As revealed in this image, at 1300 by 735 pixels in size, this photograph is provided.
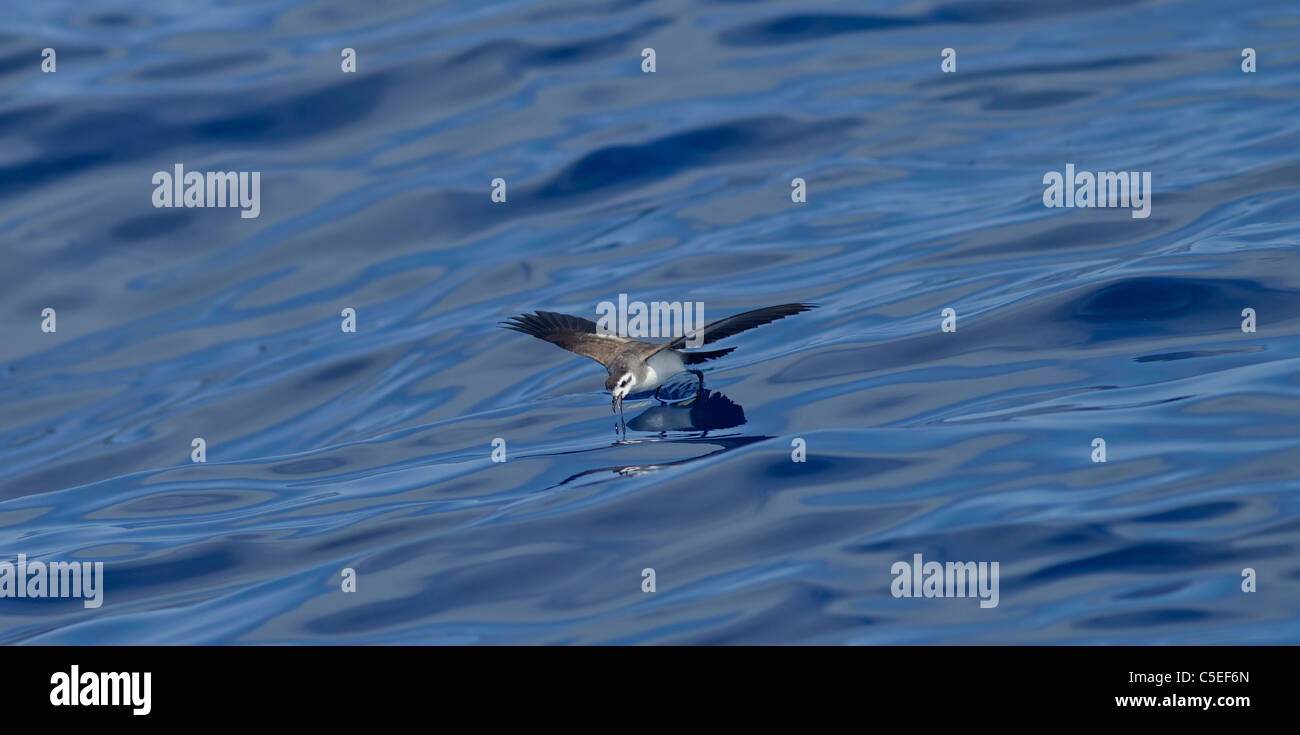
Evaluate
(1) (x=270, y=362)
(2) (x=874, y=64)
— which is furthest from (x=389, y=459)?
(2) (x=874, y=64)

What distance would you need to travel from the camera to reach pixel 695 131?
17.0 meters

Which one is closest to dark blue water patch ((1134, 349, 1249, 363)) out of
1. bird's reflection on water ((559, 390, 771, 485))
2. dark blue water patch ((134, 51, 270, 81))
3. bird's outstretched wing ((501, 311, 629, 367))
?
bird's reflection on water ((559, 390, 771, 485))

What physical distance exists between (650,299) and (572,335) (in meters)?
2.65

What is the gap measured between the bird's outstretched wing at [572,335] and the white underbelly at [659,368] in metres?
0.44

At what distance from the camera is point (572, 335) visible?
11109 mm

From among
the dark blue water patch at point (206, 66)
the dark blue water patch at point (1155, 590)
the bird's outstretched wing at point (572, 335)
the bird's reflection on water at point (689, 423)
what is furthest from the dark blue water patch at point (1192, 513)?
the dark blue water patch at point (206, 66)

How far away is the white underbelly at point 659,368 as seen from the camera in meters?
10.2

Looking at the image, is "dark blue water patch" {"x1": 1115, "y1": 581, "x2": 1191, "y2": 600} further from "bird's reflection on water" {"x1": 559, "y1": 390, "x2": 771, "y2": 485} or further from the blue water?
"bird's reflection on water" {"x1": 559, "y1": 390, "x2": 771, "y2": 485}

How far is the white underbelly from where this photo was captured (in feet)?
33.5

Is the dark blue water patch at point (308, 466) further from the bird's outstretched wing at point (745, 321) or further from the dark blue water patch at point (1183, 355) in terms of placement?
the dark blue water patch at point (1183, 355)

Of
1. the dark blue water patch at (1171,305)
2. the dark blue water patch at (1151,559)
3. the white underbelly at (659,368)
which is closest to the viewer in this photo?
the dark blue water patch at (1151,559)
